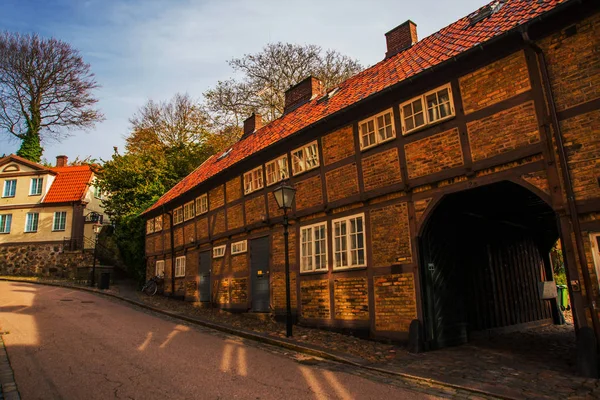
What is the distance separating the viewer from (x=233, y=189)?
48.8 ft

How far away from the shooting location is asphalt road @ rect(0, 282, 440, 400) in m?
5.30

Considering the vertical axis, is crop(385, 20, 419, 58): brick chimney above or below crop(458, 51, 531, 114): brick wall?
above

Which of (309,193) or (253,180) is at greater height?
(253,180)

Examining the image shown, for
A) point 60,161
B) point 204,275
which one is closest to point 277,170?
point 204,275

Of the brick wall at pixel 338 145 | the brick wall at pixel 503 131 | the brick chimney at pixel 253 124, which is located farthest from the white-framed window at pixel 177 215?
the brick wall at pixel 503 131

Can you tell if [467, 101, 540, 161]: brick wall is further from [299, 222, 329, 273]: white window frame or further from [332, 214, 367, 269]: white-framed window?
[299, 222, 329, 273]: white window frame

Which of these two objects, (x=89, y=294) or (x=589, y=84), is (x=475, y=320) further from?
(x=89, y=294)

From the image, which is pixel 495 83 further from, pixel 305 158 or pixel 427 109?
pixel 305 158

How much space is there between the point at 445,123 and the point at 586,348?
4.46 m

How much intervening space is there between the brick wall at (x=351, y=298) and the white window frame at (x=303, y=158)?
3300mm

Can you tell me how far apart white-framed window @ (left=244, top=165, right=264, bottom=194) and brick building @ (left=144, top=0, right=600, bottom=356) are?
0.07 metres

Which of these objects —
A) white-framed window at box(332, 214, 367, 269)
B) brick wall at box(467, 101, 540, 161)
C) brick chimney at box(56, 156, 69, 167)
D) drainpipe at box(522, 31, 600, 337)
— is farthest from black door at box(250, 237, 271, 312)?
brick chimney at box(56, 156, 69, 167)

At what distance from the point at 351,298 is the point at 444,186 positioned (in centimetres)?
342

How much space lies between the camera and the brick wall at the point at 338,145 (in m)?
10.0
